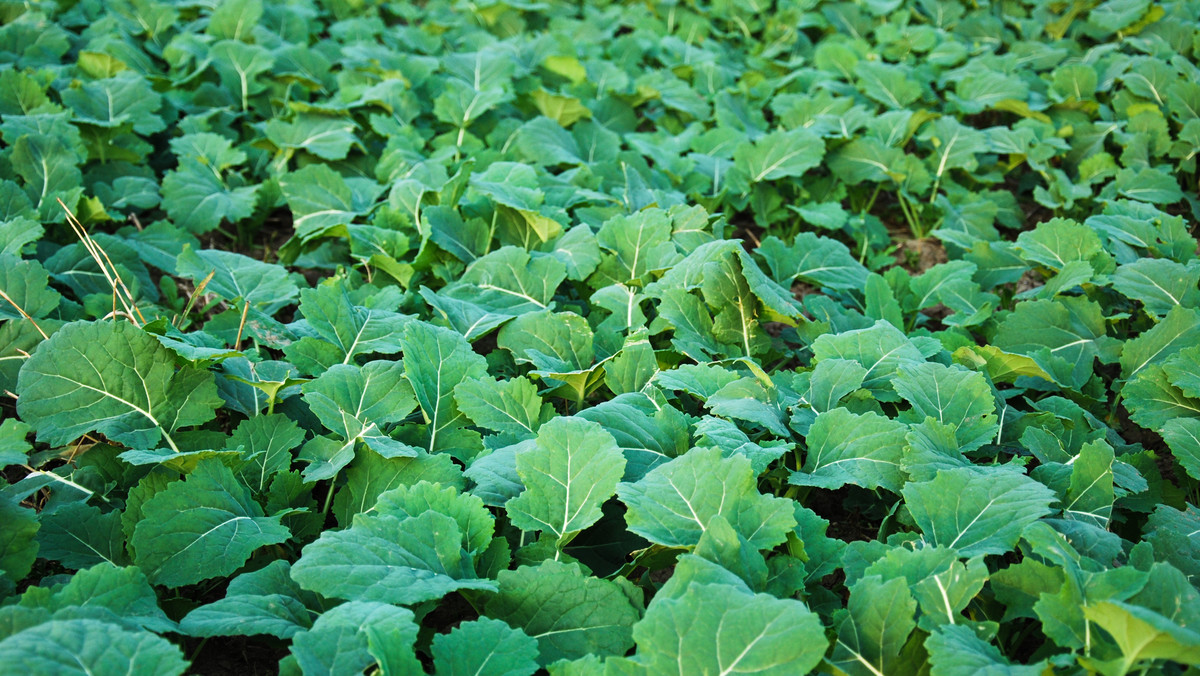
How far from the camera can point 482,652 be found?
1.53 meters

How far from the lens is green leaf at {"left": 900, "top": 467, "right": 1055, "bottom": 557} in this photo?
1.77 meters

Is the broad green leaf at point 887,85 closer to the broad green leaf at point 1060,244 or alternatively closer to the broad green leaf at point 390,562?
the broad green leaf at point 1060,244

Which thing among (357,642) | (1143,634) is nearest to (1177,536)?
(1143,634)

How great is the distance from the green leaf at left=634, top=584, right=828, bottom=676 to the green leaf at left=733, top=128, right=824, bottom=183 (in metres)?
2.35

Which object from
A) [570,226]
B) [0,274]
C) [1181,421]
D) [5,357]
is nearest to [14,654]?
[5,357]

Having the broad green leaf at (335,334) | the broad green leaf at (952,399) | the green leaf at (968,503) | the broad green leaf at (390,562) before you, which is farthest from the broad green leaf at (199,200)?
the green leaf at (968,503)

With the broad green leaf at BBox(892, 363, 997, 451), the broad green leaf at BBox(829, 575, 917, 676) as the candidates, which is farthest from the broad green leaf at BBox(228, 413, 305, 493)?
the broad green leaf at BBox(892, 363, 997, 451)

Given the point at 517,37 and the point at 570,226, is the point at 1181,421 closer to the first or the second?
the point at 570,226

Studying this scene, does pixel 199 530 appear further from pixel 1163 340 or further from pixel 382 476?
pixel 1163 340

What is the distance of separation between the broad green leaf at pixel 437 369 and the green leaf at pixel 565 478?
36 cm

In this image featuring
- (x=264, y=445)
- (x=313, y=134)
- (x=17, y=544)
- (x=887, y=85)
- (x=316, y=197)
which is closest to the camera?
(x=17, y=544)

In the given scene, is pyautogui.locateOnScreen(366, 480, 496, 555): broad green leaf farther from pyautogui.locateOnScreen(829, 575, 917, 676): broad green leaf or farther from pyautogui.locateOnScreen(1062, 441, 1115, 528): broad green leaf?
pyautogui.locateOnScreen(1062, 441, 1115, 528): broad green leaf

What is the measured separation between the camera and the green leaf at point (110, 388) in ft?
6.54

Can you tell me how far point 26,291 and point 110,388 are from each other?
24.7 inches
